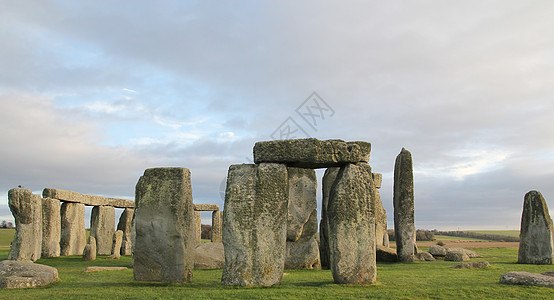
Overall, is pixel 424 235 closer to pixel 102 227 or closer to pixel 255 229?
pixel 102 227

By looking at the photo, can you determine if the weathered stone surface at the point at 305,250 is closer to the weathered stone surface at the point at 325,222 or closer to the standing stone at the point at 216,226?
the weathered stone surface at the point at 325,222

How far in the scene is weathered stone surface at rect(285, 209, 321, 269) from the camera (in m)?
14.5

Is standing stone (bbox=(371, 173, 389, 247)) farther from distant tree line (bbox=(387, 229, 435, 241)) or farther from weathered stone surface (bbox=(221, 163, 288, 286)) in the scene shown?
distant tree line (bbox=(387, 229, 435, 241))

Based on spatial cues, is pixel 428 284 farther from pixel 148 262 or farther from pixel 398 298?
pixel 148 262

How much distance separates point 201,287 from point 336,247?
2.92 meters

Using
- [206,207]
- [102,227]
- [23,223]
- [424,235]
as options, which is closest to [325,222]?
[23,223]

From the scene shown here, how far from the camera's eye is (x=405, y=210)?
17125 mm

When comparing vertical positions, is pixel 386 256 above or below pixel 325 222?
below

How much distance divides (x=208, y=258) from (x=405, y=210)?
25.2ft

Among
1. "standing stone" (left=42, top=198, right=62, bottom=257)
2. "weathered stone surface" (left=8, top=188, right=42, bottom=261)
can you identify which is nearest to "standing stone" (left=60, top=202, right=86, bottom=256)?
"standing stone" (left=42, top=198, right=62, bottom=257)

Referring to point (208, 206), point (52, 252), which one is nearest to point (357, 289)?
point (52, 252)

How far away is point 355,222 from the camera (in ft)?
31.2

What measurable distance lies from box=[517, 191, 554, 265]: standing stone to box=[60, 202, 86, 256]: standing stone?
1922 centimetres

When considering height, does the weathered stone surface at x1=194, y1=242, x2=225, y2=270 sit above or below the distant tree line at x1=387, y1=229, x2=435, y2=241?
above
